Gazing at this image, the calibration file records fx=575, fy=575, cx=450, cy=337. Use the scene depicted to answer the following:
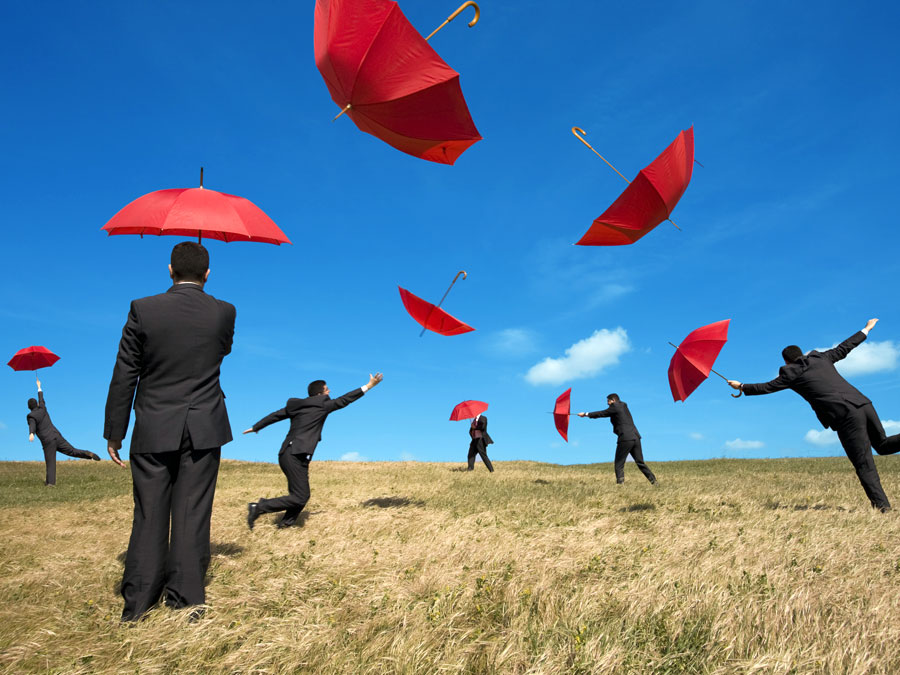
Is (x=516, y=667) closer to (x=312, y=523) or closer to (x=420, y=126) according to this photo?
(x=420, y=126)

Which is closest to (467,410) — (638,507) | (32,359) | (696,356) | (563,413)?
(563,413)

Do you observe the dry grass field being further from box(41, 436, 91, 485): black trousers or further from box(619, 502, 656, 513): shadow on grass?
box(41, 436, 91, 485): black trousers

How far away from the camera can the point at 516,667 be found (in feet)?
12.2

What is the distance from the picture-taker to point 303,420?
10.3 metres

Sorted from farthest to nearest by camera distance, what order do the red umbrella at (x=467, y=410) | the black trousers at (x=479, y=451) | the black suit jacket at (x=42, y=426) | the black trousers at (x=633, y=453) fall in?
the black trousers at (x=479, y=451), the red umbrella at (x=467, y=410), the black suit jacket at (x=42, y=426), the black trousers at (x=633, y=453)

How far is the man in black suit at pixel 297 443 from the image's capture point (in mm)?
10109

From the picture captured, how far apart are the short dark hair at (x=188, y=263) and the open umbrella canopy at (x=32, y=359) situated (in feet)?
53.9

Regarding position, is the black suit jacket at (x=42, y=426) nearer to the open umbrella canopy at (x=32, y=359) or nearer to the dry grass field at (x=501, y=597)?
the open umbrella canopy at (x=32, y=359)

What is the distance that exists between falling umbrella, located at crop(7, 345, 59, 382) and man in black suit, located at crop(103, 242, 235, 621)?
644 inches

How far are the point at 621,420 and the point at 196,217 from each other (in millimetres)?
12436

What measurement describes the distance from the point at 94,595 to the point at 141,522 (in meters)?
1.51

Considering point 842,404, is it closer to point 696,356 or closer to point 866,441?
point 866,441

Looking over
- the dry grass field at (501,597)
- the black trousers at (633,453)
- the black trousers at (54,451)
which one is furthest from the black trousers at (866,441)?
the black trousers at (54,451)

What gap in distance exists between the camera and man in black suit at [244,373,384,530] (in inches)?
398
